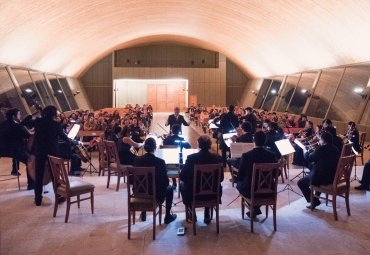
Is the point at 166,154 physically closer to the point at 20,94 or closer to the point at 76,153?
the point at 76,153

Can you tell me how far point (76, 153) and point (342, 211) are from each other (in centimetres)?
649

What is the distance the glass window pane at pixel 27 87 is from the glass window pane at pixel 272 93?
14.5 metres

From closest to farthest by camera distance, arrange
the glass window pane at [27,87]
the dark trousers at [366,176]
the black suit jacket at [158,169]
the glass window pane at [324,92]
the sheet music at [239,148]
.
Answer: the black suit jacket at [158,169]
the sheet music at [239,148]
the dark trousers at [366,176]
the glass window pane at [27,87]
the glass window pane at [324,92]

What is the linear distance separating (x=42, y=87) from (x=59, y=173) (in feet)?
49.8

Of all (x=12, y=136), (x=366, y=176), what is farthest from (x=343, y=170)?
(x=12, y=136)

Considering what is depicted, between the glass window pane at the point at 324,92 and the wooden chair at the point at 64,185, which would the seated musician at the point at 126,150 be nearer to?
the wooden chair at the point at 64,185

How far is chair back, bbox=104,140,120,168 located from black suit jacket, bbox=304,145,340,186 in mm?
3901

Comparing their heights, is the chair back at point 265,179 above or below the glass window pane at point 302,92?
below

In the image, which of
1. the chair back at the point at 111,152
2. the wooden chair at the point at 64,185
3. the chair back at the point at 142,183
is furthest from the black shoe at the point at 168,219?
the chair back at the point at 111,152

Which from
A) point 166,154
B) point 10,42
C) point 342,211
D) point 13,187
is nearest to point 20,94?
point 10,42

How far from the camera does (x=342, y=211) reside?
673 cm

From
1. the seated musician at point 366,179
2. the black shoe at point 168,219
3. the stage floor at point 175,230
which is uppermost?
the seated musician at point 366,179

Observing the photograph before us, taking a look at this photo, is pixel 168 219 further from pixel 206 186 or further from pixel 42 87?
pixel 42 87

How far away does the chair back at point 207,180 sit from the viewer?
5.56 m
